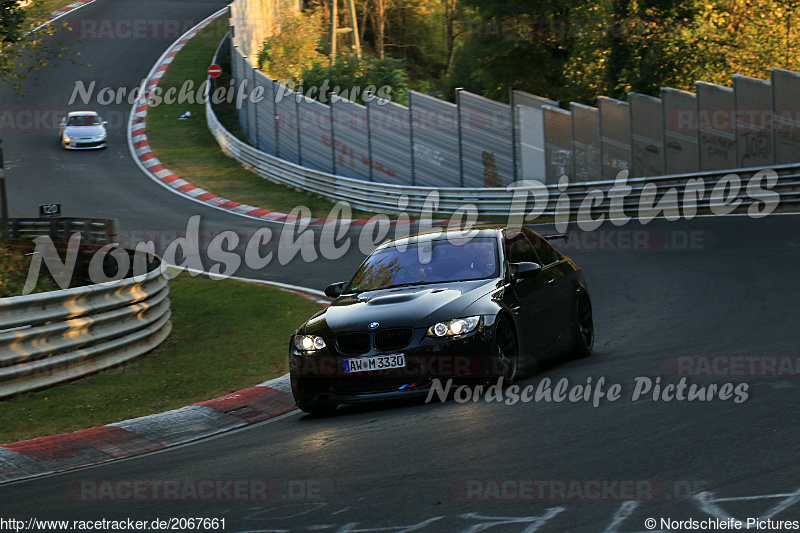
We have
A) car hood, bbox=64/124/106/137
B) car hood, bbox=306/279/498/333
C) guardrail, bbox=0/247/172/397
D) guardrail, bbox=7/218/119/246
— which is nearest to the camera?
car hood, bbox=306/279/498/333

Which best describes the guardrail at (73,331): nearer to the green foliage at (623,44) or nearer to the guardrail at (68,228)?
the guardrail at (68,228)

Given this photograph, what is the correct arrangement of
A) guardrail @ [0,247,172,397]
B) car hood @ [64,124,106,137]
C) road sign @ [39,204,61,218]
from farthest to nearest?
car hood @ [64,124,106,137] → road sign @ [39,204,61,218] → guardrail @ [0,247,172,397]

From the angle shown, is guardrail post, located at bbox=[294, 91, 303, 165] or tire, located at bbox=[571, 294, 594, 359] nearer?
tire, located at bbox=[571, 294, 594, 359]

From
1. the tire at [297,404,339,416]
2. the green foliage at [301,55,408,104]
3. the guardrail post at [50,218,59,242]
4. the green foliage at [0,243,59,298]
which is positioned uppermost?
the green foliage at [301,55,408,104]

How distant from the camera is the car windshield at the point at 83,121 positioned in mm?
38812

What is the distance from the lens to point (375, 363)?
807 cm

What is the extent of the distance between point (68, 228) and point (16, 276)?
4838mm

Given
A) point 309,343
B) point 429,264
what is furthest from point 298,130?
point 309,343

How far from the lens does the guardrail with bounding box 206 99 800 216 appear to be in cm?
2266

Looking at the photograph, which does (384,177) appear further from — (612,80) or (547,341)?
(547,341)

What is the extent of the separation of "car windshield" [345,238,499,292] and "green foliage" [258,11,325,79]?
3589 cm

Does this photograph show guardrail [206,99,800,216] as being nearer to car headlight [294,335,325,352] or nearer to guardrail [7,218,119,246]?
guardrail [7,218,119,246]

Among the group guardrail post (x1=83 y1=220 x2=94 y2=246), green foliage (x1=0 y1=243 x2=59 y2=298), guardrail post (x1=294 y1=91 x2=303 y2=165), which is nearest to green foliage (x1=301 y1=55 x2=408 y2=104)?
guardrail post (x1=294 y1=91 x2=303 y2=165)

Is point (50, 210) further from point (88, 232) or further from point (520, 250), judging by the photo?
point (520, 250)
